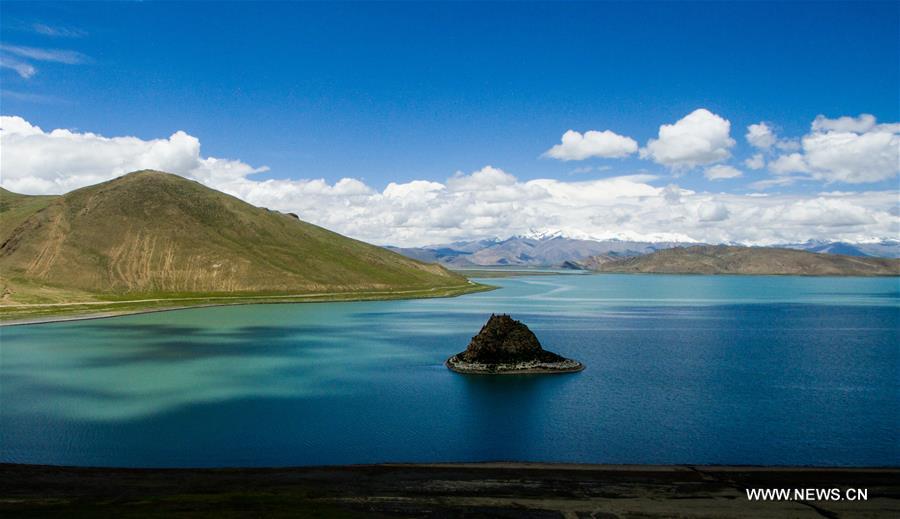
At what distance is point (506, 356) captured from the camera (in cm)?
8200

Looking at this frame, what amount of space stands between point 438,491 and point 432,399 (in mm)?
26278

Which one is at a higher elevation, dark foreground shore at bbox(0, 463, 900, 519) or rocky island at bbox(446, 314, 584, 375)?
rocky island at bbox(446, 314, 584, 375)

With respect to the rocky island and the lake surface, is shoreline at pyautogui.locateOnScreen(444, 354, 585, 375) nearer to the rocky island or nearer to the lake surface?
the rocky island

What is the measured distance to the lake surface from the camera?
155 ft

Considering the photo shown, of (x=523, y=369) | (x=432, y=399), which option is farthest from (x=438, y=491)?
(x=523, y=369)

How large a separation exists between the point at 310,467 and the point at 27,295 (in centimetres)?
17182

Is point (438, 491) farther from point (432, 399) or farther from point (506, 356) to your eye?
point (506, 356)

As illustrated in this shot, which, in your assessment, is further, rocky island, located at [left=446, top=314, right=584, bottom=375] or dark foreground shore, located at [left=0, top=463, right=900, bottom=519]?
rocky island, located at [left=446, top=314, right=584, bottom=375]

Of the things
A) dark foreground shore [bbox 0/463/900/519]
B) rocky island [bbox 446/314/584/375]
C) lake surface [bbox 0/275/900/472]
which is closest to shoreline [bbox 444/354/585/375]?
rocky island [bbox 446/314/584/375]

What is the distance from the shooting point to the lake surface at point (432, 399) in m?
47.2

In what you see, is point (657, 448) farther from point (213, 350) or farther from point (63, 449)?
point (213, 350)

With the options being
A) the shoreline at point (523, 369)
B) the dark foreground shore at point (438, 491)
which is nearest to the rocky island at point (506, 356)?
the shoreline at point (523, 369)

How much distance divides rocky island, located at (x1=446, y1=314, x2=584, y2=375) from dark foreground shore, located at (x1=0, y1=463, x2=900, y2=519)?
3681cm

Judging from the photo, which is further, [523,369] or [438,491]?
[523,369]
